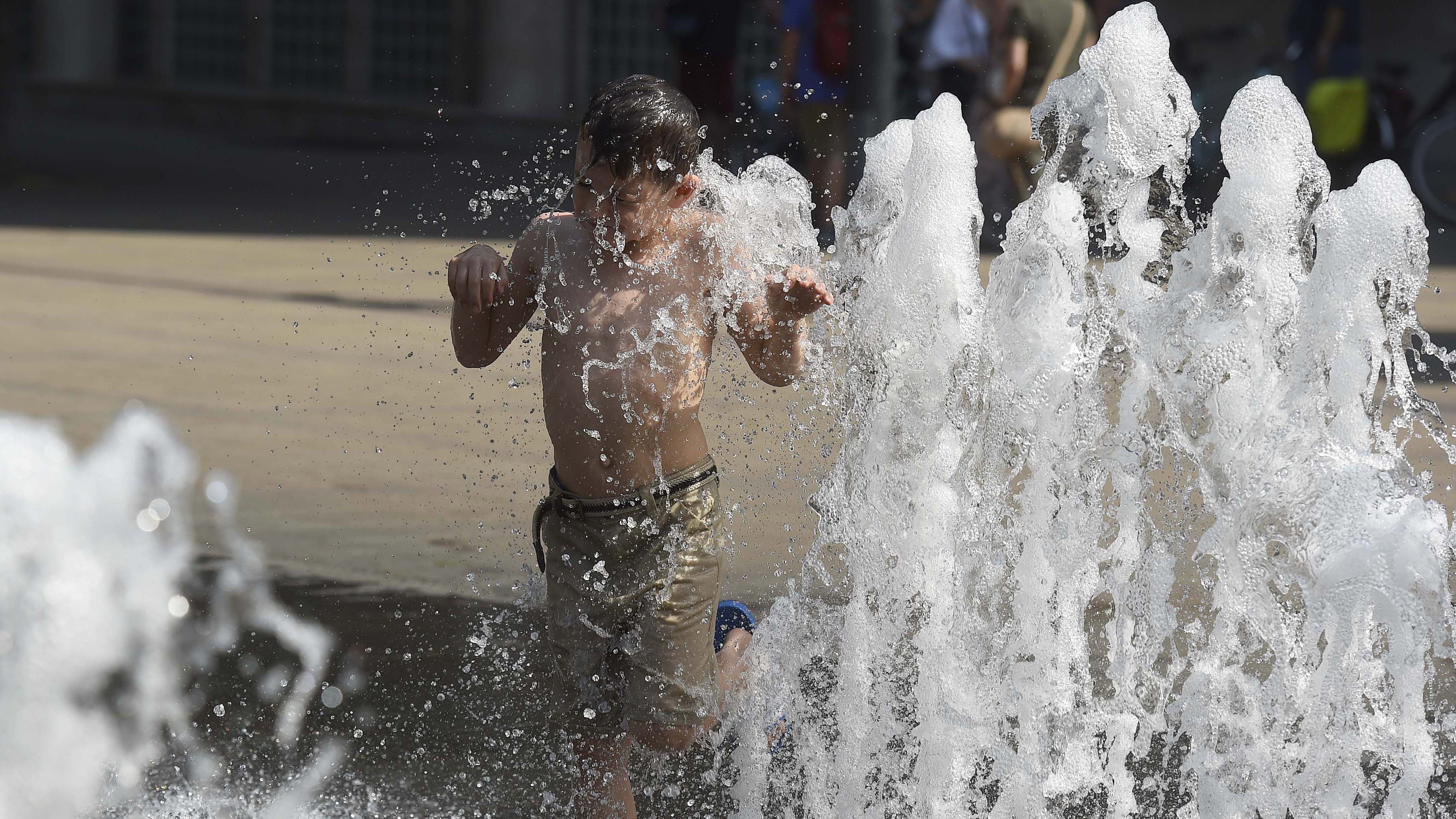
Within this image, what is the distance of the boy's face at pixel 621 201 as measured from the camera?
2266mm

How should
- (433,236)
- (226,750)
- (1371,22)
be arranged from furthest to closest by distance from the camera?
Result: (1371,22) → (433,236) → (226,750)

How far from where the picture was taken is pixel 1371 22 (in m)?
13.3

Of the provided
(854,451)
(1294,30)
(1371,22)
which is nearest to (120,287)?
(854,451)

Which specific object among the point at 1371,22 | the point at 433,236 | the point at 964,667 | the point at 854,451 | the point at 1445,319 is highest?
the point at 1371,22

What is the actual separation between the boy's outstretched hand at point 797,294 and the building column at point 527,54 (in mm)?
14083

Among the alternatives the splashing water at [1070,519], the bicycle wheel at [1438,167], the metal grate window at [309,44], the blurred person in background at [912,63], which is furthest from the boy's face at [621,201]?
the metal grate window at [309,44]

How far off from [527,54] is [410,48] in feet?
7.25

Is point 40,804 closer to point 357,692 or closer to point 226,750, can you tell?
point 226,750

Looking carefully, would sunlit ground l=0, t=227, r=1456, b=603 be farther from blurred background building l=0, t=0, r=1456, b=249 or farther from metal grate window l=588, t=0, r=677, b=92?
metal grate window l=588, t=0, r=677, b=92

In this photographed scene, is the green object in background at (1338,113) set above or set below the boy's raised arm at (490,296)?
above

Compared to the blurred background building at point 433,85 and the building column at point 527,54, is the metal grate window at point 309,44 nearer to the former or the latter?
the blurred background building at point 433,85

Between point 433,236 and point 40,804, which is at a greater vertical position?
point 433,236

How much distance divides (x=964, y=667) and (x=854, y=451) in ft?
1.24

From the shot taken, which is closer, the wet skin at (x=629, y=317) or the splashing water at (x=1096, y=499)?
the wet skin at (x=629, y=317)
